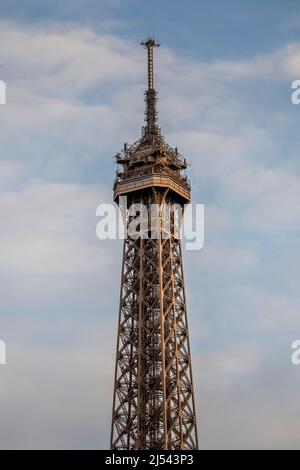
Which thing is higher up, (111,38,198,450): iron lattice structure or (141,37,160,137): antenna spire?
(141,37,160,137): antenna spire

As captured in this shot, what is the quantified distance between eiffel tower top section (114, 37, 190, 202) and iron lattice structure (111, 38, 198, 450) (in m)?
0.12

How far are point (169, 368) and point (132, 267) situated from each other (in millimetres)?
13278

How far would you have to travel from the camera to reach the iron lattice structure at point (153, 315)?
4331 inches

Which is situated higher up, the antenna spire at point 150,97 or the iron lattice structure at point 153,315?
the antenna spire at point 150,97

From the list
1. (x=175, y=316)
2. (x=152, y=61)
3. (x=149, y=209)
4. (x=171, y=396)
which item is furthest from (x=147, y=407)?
(x=152, y=61)

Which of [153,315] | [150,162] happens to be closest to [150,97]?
[150,162]

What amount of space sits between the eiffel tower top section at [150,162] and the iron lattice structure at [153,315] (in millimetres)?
119

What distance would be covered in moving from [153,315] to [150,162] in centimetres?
1892

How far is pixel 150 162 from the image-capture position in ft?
394

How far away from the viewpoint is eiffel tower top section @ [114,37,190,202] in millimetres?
118188

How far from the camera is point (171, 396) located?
110m

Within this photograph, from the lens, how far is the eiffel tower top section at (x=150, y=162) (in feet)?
388

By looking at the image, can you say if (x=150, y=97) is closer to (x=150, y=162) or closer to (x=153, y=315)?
(x=150, y=162)
